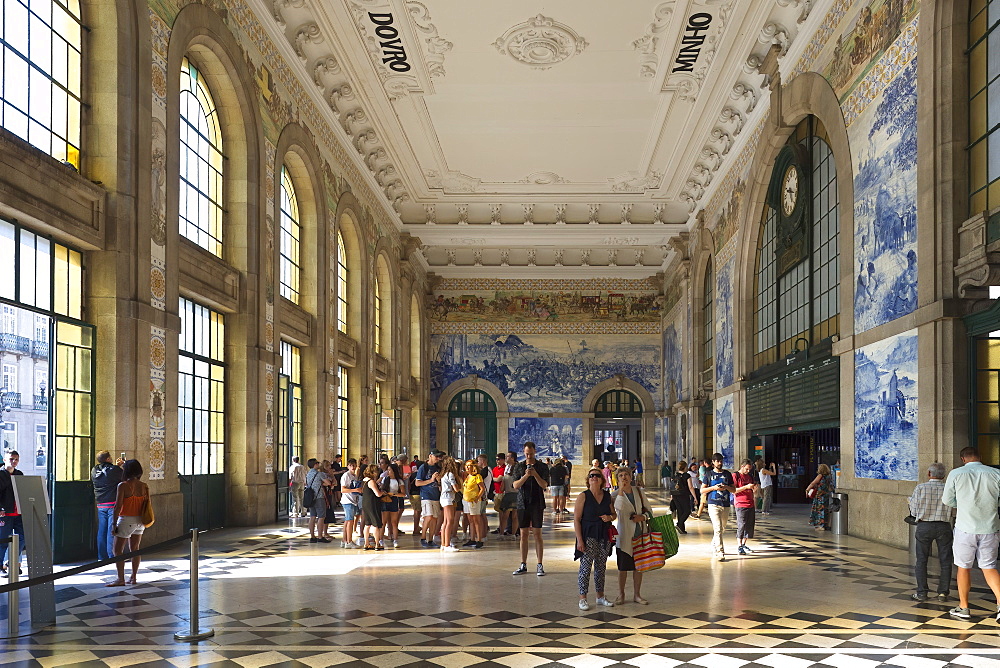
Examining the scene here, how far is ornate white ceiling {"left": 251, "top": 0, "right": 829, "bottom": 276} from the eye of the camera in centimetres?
1717

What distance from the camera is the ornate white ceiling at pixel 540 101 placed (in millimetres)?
17172

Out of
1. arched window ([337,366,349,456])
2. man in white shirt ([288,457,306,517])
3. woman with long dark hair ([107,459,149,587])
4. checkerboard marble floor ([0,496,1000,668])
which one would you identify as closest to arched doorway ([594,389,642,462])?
arched window ([337,366,349,456])

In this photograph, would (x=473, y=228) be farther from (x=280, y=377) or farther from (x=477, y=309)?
(x=280, y=377)

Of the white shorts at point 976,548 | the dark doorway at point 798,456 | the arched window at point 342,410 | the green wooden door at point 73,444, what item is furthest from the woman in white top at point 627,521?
the dark doorway at point 798,456

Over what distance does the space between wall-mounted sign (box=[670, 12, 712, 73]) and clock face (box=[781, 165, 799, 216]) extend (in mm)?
3067

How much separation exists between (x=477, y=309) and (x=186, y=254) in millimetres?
25886

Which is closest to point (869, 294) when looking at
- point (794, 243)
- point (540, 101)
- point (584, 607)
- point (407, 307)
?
point (794, 243)

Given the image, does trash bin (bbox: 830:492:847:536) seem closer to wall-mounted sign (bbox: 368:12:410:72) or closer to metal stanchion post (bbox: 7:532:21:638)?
wall-mounted sign (bbox: 368:12:410:72)

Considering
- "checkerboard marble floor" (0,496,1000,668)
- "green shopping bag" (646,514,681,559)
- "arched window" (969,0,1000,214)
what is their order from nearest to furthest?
"checkerboard marble floor" (0,496,1000,668) → "green shopping bag" (646,514,681,559) → "arched window" (969,0,1000,214)

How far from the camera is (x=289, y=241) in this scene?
19.8 m

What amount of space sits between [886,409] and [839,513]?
284cm

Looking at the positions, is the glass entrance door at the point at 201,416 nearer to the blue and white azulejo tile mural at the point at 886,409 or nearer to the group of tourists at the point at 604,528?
the group of tourists at the point at 604,528

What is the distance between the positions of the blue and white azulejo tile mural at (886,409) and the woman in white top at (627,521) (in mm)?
5006

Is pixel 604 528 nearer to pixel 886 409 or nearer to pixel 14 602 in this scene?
pixel 14 602
